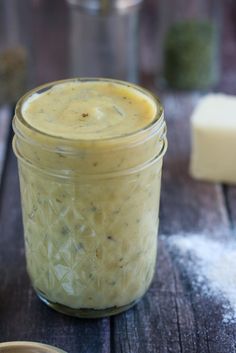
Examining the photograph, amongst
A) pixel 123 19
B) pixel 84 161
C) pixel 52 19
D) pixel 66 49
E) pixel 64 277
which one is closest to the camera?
pixel 84 161

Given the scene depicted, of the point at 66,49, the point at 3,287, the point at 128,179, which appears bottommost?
the point at 66,49

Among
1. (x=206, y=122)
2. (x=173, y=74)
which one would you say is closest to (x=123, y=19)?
(x=173, y=74)

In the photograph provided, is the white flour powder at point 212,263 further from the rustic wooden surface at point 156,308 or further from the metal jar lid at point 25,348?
the metal jar lid at point 25,348

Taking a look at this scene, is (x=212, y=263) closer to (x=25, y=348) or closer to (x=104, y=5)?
(x=25, y=348)

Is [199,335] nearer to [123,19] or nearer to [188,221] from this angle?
[188,221]

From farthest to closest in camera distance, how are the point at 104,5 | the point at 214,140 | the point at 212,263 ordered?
the point at 104,5
the point at 214,140
the point at 212,263

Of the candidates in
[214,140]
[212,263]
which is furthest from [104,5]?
[212,263]
